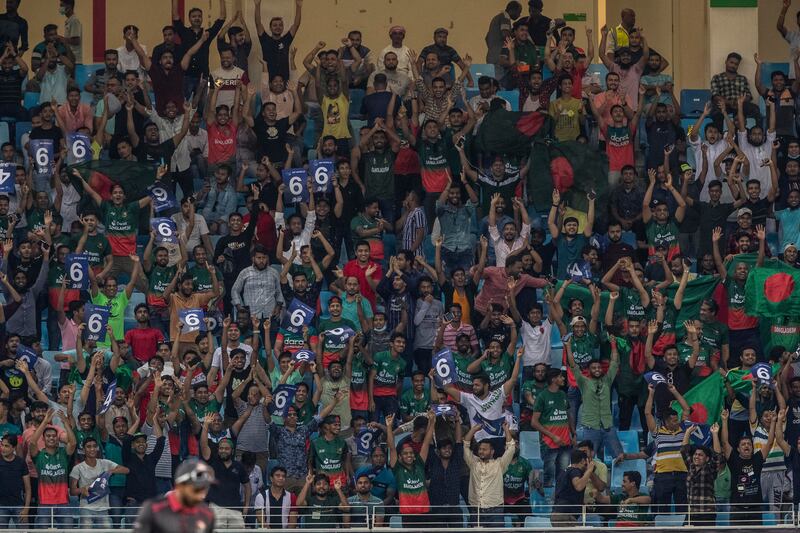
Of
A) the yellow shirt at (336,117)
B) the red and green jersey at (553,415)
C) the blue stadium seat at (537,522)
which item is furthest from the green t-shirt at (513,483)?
the yellow shirt at (336,117)

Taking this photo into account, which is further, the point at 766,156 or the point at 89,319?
the point at 766,156

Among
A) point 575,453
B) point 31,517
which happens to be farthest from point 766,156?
point 31,517

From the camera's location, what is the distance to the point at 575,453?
23.8m

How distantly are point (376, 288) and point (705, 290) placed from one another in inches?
156

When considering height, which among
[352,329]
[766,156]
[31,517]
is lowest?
[31,517]

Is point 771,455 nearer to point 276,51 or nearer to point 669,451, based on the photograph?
point 669,451

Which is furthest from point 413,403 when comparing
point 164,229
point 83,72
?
point 83,72

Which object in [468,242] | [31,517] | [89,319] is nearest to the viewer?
[31,517]

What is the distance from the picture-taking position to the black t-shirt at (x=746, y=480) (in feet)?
78.3

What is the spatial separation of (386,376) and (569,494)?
2752 mm

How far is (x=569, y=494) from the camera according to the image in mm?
23562

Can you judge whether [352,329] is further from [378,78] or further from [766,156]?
[766,156]

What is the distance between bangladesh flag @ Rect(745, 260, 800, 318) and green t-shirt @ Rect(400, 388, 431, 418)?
13.9 ft

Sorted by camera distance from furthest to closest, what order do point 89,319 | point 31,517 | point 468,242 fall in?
point 468,242 → point 89,319 → point 31,517
